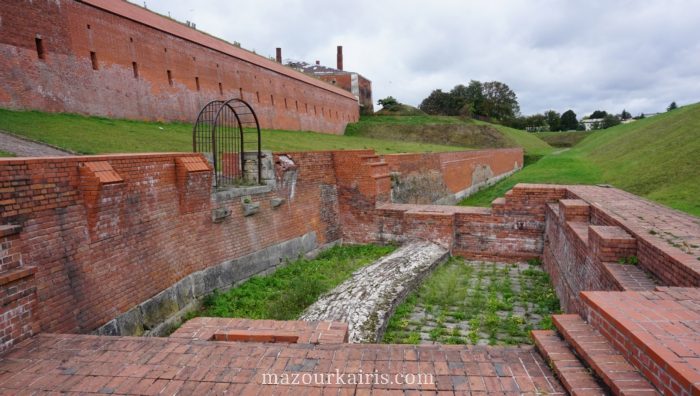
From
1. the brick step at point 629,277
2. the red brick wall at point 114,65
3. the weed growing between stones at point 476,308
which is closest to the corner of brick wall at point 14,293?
the weed growing between stones at point 476,308

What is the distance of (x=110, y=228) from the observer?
186 inches

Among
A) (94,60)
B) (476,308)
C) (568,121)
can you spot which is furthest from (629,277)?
(568,121)

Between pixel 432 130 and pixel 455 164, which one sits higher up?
pixel 432 130

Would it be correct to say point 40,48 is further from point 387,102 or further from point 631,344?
point 387,102

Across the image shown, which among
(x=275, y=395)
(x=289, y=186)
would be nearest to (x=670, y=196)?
(x=289, y=186)

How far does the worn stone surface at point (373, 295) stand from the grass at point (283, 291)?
0.38m

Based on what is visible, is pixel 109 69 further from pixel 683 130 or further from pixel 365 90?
pixel 365 90

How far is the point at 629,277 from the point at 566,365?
6.06 ft

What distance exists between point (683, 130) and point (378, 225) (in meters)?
13.8

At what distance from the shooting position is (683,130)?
16.0 metres

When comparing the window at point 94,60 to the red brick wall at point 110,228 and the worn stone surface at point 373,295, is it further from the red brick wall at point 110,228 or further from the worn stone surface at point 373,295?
the worn stone surface at point 373,295

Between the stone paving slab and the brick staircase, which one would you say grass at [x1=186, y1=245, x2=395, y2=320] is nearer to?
the stone paving slab

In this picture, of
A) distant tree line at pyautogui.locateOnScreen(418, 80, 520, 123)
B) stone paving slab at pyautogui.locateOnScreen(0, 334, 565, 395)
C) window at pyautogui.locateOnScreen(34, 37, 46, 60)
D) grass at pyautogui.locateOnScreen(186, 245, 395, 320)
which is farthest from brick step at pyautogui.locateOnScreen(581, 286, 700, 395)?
distant tree line at pyautogui.locateOnScreen(418, 80, 520, 123)

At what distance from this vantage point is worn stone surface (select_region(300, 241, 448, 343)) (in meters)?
5.19
